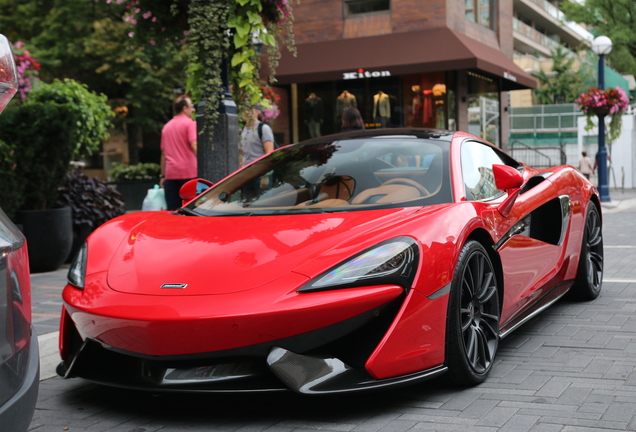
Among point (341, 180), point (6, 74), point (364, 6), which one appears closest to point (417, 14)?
point (364, 6)

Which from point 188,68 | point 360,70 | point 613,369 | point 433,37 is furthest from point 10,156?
point 433,37

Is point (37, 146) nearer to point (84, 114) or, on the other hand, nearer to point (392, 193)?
point (84, 114)

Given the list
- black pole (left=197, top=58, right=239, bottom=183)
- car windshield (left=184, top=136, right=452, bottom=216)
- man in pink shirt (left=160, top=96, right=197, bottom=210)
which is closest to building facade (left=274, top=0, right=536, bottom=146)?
man in pink shirt (left=160, top=96, right=197, bottom=210)

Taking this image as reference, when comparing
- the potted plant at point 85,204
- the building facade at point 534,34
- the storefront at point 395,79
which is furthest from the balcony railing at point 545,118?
the potted plant at point 85,204

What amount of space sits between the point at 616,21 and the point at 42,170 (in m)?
46.1

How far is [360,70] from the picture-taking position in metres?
19.0

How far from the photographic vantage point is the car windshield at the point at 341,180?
160 inches

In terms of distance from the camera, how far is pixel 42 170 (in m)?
8.02

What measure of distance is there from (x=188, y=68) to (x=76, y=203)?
2.75 meters

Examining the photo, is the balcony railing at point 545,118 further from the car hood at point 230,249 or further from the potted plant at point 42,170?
the car hood at point 230,249

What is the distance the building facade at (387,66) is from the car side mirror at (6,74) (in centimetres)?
1660

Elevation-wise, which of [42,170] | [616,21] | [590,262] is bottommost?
[590,262]

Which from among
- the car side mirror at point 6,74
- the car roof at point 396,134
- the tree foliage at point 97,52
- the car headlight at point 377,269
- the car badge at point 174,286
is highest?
the tree foliage at point 97,52

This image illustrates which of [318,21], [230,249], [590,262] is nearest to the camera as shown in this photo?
[230,249]
